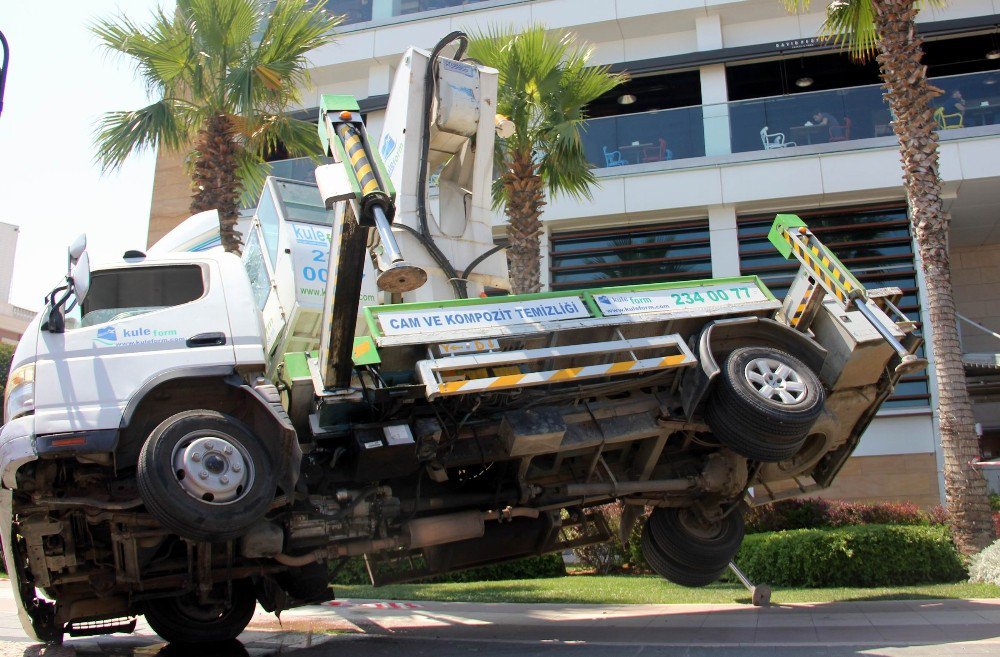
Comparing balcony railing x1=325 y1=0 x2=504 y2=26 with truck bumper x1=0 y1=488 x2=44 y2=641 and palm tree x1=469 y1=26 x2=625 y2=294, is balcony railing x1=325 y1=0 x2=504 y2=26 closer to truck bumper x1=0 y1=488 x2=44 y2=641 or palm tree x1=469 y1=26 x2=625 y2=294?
palm tree x1=469 y1=26 x2=625 y2=294

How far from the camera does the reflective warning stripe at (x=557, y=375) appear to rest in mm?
6105

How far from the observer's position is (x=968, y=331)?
20.2 m

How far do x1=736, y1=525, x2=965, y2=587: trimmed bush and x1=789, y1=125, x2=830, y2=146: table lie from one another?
8452mm

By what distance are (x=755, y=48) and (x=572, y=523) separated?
48.5 ft

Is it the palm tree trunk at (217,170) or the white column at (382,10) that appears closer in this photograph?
the palm tree trunk at (217,170)

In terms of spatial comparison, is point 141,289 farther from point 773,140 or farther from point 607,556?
point 773,140

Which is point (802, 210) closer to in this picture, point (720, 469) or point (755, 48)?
point (755, 48)

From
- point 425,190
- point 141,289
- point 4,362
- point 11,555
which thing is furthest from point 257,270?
point 4,362

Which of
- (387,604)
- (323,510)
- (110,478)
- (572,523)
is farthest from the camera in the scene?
(387,604)

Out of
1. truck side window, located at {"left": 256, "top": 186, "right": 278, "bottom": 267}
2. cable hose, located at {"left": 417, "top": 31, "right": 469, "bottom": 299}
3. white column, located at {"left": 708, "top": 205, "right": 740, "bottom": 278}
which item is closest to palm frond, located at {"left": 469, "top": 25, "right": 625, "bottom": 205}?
white column, located at {"left": 708, "top": 205, "right": 740, "bottom": 278}

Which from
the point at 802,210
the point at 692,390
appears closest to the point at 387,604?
the point at 692,390

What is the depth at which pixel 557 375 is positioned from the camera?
6.44 meters

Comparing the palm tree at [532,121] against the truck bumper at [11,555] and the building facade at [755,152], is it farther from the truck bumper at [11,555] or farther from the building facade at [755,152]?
the truck bumper at [11,555]

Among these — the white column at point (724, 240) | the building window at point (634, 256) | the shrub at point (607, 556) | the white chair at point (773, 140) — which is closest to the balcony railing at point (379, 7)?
the building window at point (634, 256)
